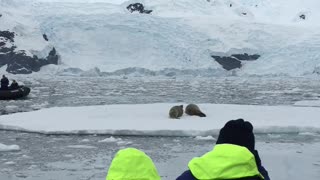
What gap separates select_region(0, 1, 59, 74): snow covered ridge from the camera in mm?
68000

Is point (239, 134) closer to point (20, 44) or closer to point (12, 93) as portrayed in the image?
point (12, 93)

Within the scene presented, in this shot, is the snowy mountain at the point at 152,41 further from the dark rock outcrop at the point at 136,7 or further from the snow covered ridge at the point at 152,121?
the snow covered ridge at the point at 152,121

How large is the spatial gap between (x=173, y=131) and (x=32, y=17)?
200 feet

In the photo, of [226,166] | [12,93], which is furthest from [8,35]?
[226,166]

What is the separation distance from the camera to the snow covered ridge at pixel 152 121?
9969 millimetres

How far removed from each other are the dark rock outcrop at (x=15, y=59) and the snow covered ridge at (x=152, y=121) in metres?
55.4

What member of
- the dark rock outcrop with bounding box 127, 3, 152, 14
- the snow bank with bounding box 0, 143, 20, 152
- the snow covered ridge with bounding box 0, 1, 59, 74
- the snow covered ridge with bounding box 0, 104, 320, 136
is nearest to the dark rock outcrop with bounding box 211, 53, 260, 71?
the dark rock outcrop with bounding box 127, 3, 152, 14

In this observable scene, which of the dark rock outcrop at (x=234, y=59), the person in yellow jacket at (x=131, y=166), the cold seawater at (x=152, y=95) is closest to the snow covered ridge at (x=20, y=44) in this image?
the dark rock outcrop at (x=234, y=59)

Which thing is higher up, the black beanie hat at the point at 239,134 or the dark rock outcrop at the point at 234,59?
the dark rock outcrop at the point at 234,59

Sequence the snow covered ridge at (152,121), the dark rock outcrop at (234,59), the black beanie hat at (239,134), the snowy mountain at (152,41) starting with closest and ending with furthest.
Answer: the black beanie hat at (239,134) → the snow covered ridge at (152,121) → the snowy mountain at (152,41) → the dark rock outcrop at (234,59)

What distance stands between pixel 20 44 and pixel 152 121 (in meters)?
61.7

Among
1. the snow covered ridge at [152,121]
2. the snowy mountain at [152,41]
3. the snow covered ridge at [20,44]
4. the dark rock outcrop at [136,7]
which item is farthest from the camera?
the dark rock outcrop at [136,7]

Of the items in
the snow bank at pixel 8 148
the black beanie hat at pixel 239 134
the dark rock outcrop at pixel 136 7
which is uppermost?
the dark rock outcrop at pixel 136 7

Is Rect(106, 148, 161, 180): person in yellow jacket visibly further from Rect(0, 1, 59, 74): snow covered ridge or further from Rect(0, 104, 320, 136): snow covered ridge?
Rect(0, 1, 59, 74): snow covered ridge
